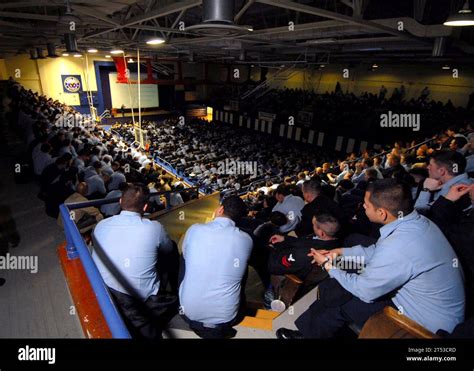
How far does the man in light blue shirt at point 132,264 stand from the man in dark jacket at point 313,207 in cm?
191

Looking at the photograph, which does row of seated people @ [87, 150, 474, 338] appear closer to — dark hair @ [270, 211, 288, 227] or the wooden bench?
the wooden bench

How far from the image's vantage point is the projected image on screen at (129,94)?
21641mm

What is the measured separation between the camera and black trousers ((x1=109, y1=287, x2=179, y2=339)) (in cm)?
192

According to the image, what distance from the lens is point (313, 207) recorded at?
133 inches

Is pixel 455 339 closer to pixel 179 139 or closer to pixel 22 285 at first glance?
pixel 22 285

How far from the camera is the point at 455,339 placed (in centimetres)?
149

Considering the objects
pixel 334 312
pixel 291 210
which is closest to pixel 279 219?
pixel 291 210

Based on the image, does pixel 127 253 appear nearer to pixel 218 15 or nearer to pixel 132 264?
pixel 132 264

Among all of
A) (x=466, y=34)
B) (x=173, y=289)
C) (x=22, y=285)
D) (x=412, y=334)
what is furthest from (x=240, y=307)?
(x=466, y=34)

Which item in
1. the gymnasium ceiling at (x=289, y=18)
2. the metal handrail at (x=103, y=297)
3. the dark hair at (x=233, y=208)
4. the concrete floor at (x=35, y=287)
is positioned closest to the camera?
the metal handrail at (x=103, y=297)

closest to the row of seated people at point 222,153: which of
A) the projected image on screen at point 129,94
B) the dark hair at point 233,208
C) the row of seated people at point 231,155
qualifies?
the row of seated people at point 231,155

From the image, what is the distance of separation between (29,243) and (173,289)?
7.07 ft

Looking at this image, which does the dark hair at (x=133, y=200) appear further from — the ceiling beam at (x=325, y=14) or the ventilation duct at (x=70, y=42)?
the ventilation duct at (x=70, y=42)

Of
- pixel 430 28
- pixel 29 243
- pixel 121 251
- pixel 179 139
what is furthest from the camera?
pixel 179 139
